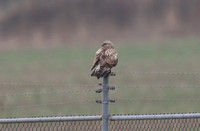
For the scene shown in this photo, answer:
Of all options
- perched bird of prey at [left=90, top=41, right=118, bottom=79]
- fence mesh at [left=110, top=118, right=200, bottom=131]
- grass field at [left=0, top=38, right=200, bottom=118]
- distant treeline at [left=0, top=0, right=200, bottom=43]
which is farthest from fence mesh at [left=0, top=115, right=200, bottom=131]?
distant treeline at [left=0, top=0, right=200, bottom=43]

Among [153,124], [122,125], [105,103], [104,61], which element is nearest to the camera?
[105,103]

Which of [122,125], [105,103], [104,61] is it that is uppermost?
[104,61]

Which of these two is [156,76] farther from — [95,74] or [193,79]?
[95,74]

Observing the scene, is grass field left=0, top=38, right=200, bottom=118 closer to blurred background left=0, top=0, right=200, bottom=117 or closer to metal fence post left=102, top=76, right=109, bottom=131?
blurred background left=0, top=0, right=200, bottom=117

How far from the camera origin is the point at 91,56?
22703mm

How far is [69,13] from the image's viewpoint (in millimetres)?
33125

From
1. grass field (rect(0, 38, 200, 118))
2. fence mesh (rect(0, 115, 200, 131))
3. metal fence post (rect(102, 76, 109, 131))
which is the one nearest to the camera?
metal fence post (rect(102, 76, 109, 131))

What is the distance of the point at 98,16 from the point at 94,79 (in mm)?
14918

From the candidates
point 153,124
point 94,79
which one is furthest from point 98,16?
point 153,124

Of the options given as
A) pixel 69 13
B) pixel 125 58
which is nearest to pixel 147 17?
pixel 69 13

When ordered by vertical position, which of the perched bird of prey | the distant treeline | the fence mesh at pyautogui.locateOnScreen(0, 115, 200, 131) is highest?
the distant treeline

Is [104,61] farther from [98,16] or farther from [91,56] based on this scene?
[98,16]

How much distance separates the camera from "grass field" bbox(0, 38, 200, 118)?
13.0m

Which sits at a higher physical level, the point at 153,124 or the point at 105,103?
the point at 105,103
